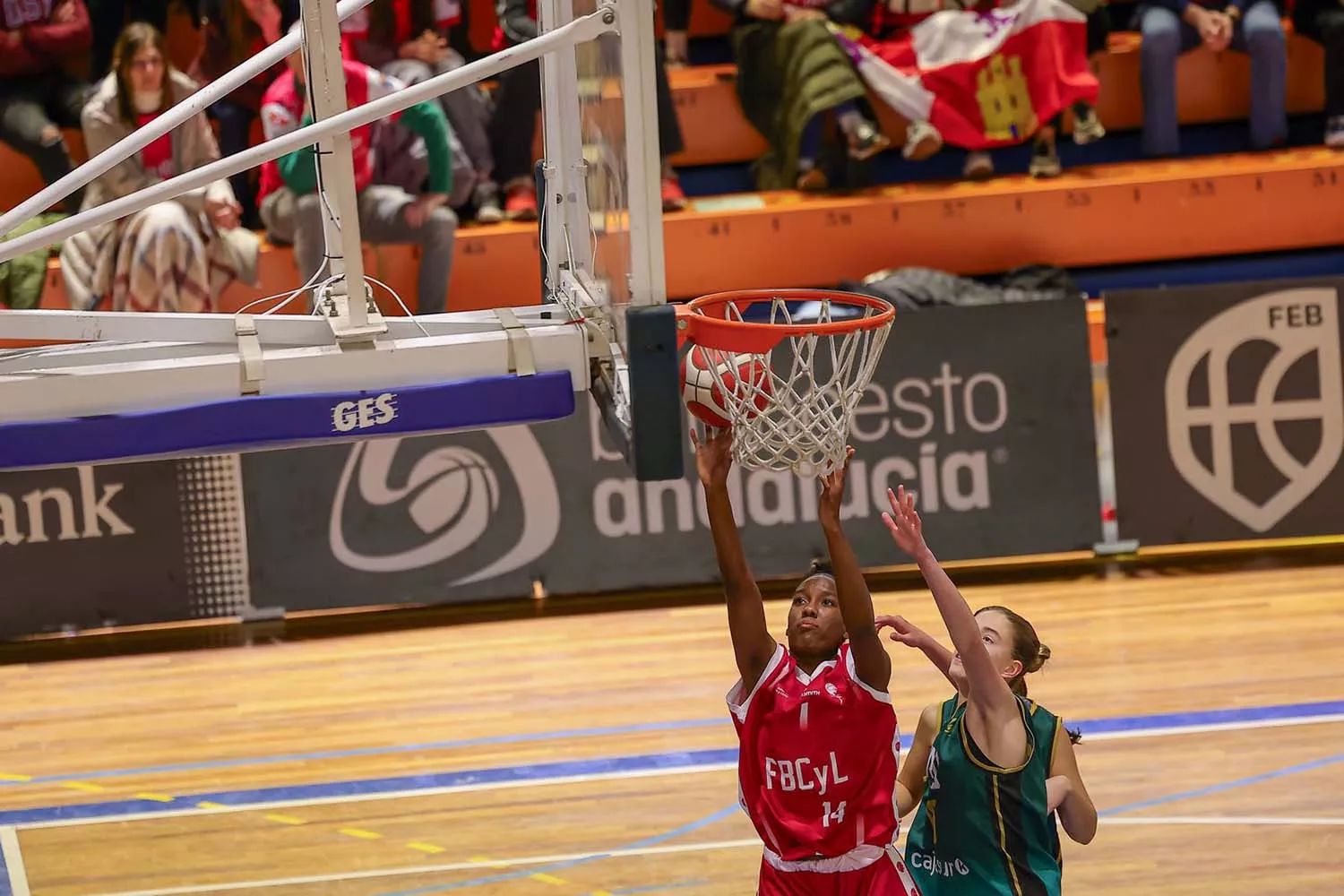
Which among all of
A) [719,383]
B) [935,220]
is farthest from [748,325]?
[935,220]

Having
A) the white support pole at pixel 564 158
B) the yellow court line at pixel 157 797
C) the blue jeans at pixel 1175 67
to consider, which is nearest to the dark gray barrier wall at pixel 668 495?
the yellow court line at pixel 157 797

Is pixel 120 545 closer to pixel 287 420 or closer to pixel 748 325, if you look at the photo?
pixel 287 420

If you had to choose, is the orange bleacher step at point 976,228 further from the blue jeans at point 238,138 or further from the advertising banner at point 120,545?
the advertising banner at point 120,545

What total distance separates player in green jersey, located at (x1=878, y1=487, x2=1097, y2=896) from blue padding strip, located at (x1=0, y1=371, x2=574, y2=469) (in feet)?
2.95

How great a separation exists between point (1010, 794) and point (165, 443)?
2055 millimetres

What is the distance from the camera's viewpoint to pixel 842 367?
401 centimetres

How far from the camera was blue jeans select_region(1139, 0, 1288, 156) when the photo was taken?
10469mm

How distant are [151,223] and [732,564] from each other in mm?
5357

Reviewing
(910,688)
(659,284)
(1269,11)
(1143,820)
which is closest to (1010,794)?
(659,284)

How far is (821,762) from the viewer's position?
13.9 feet

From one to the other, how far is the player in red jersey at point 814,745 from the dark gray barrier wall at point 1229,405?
4.64 m

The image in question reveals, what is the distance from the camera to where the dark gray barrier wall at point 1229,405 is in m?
8.48

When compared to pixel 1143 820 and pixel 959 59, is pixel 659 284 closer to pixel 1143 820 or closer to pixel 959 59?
pixel 1143 820

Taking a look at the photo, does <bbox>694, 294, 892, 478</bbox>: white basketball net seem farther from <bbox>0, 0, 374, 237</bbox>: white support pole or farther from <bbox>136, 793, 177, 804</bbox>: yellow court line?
<bbox>136, 793, 177, 804</bbox>: yellow court line
